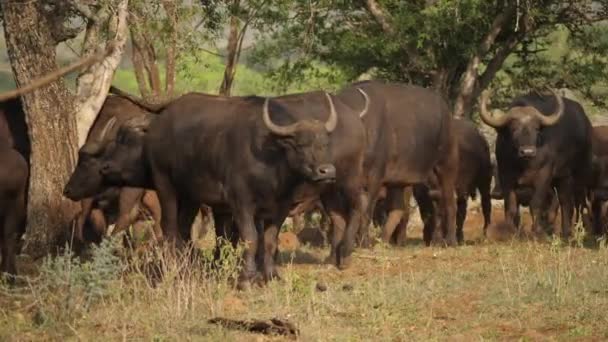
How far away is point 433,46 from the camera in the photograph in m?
26.2

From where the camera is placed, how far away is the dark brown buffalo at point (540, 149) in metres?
19.3

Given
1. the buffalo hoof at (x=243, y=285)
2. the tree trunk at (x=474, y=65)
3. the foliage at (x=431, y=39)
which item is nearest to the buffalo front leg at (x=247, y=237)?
the buffalo hoof at (x=243, y=285)

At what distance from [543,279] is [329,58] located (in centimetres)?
1606

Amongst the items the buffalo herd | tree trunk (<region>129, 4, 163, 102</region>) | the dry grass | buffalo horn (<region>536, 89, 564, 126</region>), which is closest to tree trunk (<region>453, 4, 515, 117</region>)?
the buffalo herd

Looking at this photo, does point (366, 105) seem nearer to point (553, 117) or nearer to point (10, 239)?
point (553, 117)

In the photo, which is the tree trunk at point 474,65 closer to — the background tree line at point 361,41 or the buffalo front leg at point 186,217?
the background tree line at point 361,41

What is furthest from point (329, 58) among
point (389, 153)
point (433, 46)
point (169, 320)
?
point (169, 320)

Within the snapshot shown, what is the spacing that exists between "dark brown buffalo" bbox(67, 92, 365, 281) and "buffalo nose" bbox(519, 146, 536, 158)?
13.1 ft

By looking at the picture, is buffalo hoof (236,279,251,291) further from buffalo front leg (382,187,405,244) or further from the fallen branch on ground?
buffalo front leg (382,187,405,244)

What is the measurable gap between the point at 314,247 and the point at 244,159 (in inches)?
235

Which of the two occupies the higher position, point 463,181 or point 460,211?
point 463,181

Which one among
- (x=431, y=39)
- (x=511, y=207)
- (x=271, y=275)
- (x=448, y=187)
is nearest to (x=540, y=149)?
(x=511, y=207)

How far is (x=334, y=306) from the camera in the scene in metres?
11.8

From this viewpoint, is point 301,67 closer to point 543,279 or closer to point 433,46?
point 433,46
